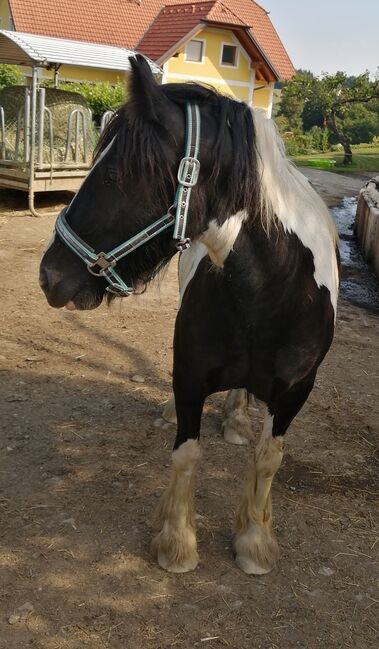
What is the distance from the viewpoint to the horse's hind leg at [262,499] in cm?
257

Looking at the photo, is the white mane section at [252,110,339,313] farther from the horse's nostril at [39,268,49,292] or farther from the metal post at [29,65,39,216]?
the metal post at [29,65,39,216]

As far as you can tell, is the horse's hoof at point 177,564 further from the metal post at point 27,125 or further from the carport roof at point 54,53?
the metal post at point 27,125

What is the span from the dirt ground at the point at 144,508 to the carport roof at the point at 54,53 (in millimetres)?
5483

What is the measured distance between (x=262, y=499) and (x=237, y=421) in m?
1.08

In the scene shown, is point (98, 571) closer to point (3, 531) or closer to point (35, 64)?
point (3, 531)

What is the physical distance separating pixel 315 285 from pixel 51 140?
7.78 metres

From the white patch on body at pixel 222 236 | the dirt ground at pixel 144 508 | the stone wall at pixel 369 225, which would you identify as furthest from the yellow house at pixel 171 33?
the white patch on body at pixel 222 236

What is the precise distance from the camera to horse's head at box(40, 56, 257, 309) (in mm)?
1697

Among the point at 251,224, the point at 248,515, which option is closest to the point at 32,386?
the point at 248,515

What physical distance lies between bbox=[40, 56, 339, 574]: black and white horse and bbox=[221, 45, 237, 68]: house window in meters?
26.5

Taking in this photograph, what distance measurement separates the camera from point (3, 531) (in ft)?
9.15

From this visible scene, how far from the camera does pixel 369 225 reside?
8789 mm

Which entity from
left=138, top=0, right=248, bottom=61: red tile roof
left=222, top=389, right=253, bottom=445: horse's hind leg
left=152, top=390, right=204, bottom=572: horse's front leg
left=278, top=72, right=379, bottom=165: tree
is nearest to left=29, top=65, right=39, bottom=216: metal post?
left=222, top=389, right=253, bottom=445: horse's hind leg

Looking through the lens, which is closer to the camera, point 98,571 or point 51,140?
point 98,571
